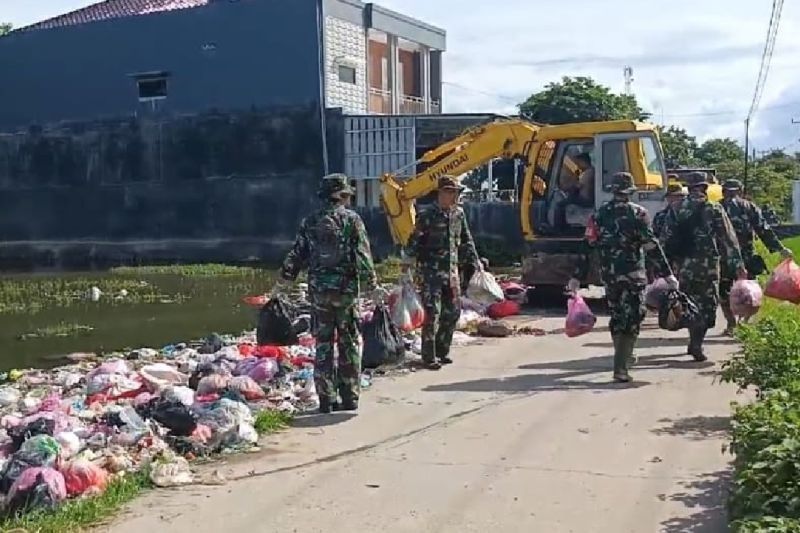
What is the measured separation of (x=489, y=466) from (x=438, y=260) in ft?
13.1

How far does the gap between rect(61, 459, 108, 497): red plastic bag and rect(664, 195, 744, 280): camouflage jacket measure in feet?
21.3

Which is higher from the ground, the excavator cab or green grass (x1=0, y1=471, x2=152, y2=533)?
the excavator cab

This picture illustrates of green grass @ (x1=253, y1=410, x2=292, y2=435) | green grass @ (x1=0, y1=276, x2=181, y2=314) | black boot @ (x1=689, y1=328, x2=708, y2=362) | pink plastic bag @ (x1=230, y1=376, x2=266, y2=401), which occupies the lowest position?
green grass @ (x1=0, y1=276, x2=181, y2=314)

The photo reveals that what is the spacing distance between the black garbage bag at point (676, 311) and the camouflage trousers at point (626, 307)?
2.45ft

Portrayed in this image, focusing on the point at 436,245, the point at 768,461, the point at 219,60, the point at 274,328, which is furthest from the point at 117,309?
the point at 768,461

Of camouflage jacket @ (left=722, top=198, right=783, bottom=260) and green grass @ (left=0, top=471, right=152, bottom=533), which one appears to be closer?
green grass @ (left=0, top=471, right=152, bottom=533)

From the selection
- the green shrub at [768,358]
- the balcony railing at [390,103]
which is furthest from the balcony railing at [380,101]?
the green shrub at [768,358]

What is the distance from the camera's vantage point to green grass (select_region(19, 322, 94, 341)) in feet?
56.1

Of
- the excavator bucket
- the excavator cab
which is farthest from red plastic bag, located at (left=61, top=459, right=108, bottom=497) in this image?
the excavator bucket

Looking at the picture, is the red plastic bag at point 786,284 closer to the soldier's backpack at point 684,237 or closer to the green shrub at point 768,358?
the soldier's backpack at point 684,237

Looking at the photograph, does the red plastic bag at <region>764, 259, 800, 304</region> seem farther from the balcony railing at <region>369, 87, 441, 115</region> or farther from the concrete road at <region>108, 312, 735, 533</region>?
the balcony railing at <region>369, 87, 441, 115</region>

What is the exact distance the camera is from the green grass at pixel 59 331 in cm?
1711

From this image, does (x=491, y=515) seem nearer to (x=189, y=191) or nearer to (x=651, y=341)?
(x=651, y=341)

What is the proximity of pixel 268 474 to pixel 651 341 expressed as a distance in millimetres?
6639
